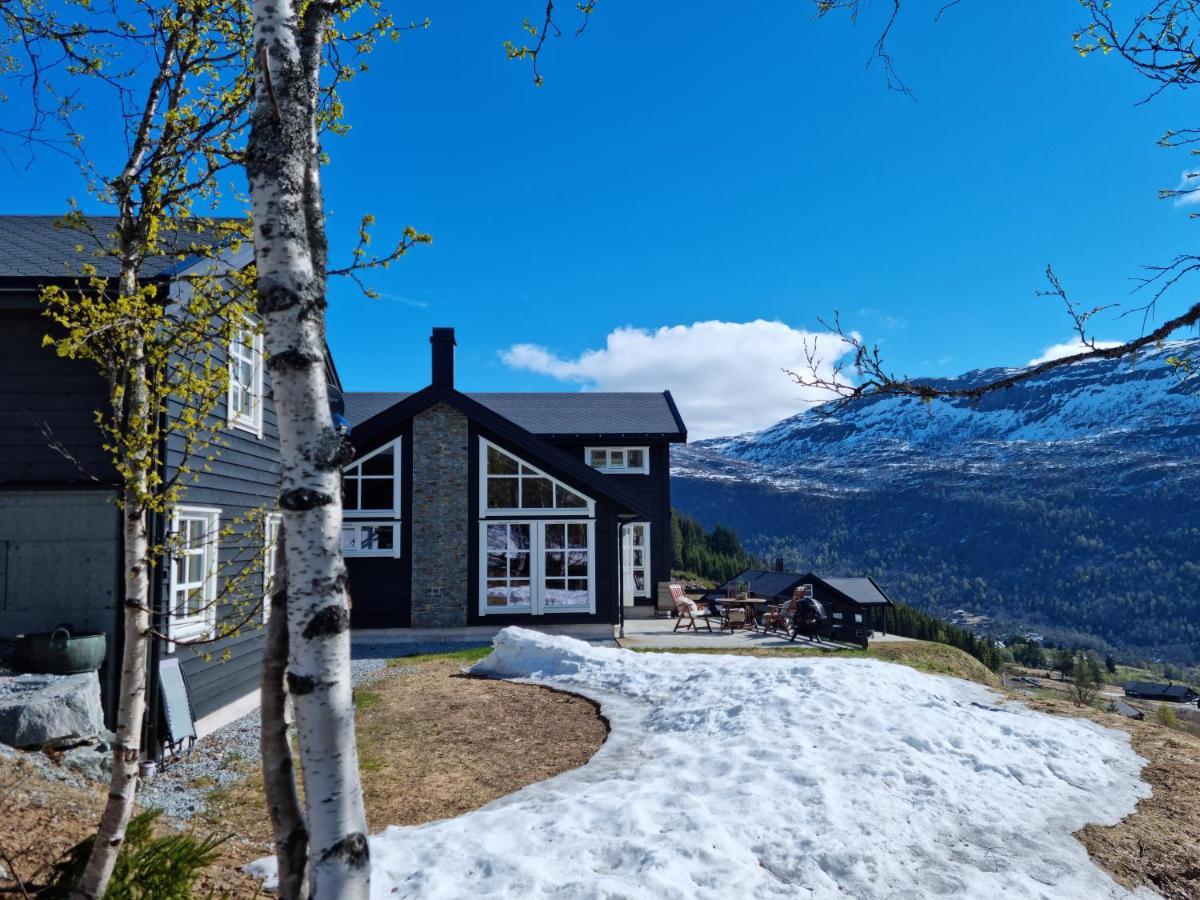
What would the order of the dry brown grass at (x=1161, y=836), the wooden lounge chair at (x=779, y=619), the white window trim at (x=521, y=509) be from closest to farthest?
the dry brown grass at (x=1161, y=836) < the white window trim at (x=521, y=509) < the wooden lounge chair at (x=779, y=619)

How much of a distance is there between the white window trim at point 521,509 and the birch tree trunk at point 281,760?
556 inches

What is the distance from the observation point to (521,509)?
16.6 meters

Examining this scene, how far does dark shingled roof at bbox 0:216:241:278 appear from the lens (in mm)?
7539

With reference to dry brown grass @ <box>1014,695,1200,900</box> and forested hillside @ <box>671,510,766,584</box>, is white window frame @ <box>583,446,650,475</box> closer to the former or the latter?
dry brown grass @ <box>1014,695,1200,900</box>

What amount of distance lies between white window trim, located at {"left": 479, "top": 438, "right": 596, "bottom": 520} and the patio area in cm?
300

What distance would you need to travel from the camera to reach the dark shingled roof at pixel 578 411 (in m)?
22.5

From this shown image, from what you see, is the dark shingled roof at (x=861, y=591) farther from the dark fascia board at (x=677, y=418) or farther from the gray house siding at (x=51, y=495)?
the gray house siding at (x=51, y=495)

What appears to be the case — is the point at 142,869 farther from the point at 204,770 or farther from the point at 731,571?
the point at 731,571

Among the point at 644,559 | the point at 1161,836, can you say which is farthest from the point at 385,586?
the point at 1161,836

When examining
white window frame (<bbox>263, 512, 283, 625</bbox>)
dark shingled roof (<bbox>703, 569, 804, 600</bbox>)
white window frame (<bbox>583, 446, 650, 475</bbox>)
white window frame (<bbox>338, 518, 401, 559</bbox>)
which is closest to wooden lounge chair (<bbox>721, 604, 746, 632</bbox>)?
dark shingled roof (<bbox>703, 569, 804, 600</bbox>)

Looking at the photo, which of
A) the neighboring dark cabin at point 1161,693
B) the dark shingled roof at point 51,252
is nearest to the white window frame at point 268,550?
the dark shingled roof at point 51,252

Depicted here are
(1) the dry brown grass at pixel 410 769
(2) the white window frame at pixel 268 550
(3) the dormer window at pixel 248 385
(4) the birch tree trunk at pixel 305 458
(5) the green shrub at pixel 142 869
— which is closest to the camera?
(4) the birch tree trunk at pixel 305 458

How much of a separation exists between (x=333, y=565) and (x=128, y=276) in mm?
2532

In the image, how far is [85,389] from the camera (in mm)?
7586
